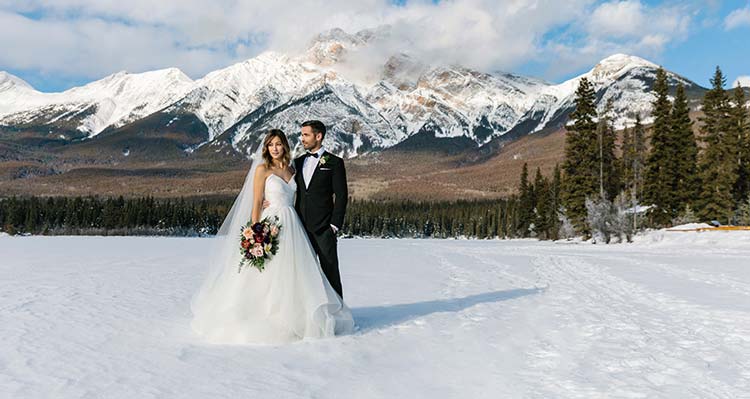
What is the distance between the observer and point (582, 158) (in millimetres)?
46094

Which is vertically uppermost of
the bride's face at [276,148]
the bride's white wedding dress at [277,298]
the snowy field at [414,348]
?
the bride's face at [276,148]

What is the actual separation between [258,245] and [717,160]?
4500cm

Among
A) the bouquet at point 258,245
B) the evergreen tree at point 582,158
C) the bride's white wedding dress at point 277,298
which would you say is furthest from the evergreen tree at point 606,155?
the bouquet at point 258,245

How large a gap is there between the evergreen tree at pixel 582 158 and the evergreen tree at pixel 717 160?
312 inches

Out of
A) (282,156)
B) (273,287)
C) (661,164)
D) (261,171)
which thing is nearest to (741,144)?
(661,164)

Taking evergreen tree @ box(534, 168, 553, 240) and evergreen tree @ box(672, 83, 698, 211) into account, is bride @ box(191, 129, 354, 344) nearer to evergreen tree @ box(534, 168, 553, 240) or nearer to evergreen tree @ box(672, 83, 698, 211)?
evergreen tree @ box(672, 83, 698, 211)

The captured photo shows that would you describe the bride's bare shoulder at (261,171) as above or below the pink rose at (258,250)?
above

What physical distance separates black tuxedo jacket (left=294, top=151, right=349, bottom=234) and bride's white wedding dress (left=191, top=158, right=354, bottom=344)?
0.24 metres

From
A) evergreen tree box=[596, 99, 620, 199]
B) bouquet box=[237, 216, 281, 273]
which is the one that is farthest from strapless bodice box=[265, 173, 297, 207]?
evergreen tree box=[596, 99, 620, 199]

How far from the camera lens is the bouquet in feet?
23.5

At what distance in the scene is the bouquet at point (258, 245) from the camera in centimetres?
716

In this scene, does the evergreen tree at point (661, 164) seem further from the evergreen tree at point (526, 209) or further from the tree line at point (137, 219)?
the tree line at point (137, 219)

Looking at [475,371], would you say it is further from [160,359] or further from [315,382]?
[160,359]

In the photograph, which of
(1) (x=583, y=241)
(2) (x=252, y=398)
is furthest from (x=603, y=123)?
(2) (x=252, y=398)
